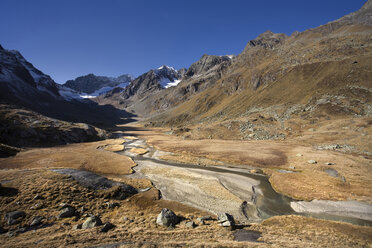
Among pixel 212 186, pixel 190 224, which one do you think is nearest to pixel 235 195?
pixel 212 186

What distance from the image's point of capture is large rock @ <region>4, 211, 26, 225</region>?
596 inches

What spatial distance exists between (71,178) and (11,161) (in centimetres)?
2719

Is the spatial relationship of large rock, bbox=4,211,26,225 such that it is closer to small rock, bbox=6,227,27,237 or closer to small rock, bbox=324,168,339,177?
small rock, bbox=6,227,27,237

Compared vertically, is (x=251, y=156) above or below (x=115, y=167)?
above

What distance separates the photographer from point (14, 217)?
15.7 m

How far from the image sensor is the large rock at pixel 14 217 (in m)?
15.1

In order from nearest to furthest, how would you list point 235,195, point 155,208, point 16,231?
point 16,231, point 155,208, point 235,195

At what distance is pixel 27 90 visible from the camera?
538ft

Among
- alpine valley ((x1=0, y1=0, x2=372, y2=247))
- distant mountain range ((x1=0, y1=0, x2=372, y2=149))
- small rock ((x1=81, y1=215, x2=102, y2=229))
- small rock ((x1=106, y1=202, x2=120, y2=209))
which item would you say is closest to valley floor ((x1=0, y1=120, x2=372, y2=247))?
alpine valley ((x1=0, y1=0, x2=372, y2=247))

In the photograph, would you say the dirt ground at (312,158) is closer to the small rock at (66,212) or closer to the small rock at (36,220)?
the small rock at (66,212)

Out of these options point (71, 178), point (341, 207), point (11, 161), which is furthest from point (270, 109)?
point (11, 161)

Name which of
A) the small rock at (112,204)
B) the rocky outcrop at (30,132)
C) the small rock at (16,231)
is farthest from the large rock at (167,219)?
the rocky outcrop at (30,132)

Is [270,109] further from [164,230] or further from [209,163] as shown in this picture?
[164,230]

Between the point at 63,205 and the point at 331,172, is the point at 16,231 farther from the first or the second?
the point at 331,172
